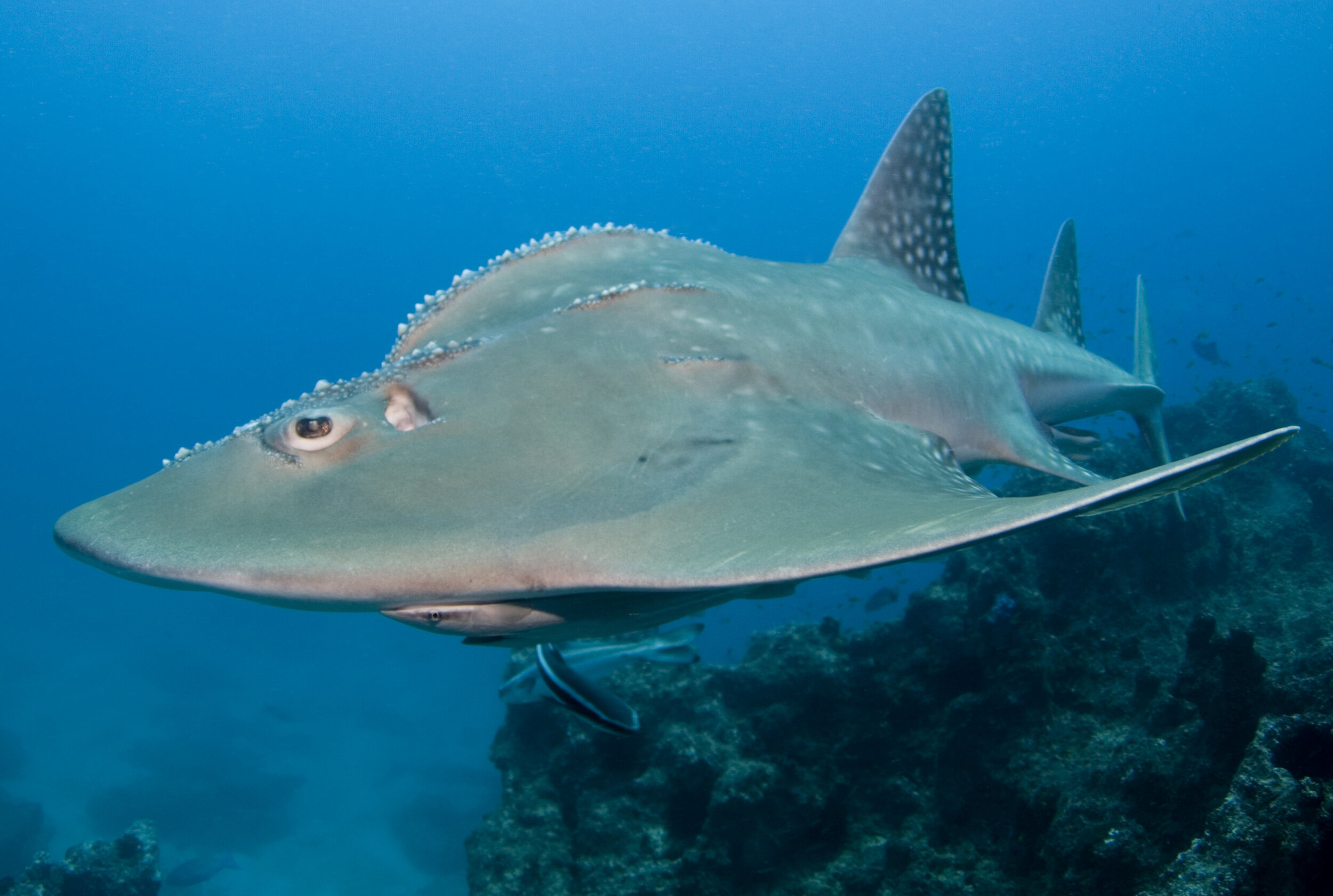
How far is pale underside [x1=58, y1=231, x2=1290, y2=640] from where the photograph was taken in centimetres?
136

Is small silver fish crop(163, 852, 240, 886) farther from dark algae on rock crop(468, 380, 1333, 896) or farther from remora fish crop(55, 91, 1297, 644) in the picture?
remora fish crop(55, 91, 1297, 644)

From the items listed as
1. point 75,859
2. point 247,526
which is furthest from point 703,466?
point 75,859

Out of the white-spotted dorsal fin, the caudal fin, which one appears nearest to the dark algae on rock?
the caudal fin

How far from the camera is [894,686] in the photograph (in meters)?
A: 5.93

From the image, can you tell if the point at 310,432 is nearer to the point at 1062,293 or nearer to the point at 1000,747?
the point at 1000,747

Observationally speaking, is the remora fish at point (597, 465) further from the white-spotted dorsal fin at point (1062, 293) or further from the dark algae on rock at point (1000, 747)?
the white-spotted dorsal fin at point (1062, 293)

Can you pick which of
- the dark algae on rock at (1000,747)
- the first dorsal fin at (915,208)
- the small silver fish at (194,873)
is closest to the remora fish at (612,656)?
the dark algae on rock at (1000,747)

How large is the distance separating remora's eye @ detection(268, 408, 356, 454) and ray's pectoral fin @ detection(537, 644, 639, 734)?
3415 millimetres

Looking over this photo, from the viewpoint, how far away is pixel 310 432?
1.74 meters

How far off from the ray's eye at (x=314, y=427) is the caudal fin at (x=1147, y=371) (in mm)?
5807

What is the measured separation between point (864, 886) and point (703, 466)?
4490mm

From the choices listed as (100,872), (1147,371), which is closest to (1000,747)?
(1147,371)

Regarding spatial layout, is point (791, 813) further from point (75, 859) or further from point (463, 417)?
point (75, 859)

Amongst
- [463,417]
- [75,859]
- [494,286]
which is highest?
[494,286]
